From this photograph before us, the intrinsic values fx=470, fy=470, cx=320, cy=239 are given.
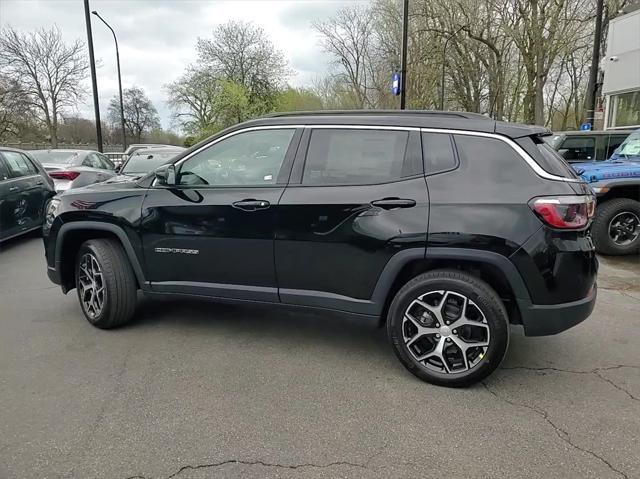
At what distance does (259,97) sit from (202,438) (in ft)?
120

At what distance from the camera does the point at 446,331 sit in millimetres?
3109

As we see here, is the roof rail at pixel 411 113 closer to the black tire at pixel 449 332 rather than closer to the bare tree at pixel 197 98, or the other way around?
the black tire at pixel 449 332

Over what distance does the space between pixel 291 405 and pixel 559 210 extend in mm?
2042

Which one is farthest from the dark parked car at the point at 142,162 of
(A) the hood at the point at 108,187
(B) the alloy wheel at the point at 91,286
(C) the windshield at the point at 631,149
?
(C) the windshield at the point at 631,149

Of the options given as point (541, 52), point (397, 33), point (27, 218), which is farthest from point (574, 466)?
point (397, 33)

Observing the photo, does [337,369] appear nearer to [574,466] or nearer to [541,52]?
[574,466]

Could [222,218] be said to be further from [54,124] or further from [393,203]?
[54,124]

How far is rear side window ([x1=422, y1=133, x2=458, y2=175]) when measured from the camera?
313cm

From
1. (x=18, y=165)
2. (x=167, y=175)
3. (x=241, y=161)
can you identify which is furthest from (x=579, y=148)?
(x=18, y=165)

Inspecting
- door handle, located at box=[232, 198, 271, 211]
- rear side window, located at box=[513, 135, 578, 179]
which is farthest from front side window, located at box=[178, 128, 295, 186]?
rear side window, located at box=[513, 135, 578, 179]

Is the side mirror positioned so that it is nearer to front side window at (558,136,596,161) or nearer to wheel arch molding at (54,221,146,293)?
wheel arch molding at (54,221,146,293)

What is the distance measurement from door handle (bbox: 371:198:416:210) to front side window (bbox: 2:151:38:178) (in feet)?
22.0

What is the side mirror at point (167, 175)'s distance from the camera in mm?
3756

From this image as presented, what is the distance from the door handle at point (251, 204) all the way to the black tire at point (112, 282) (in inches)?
48.6
